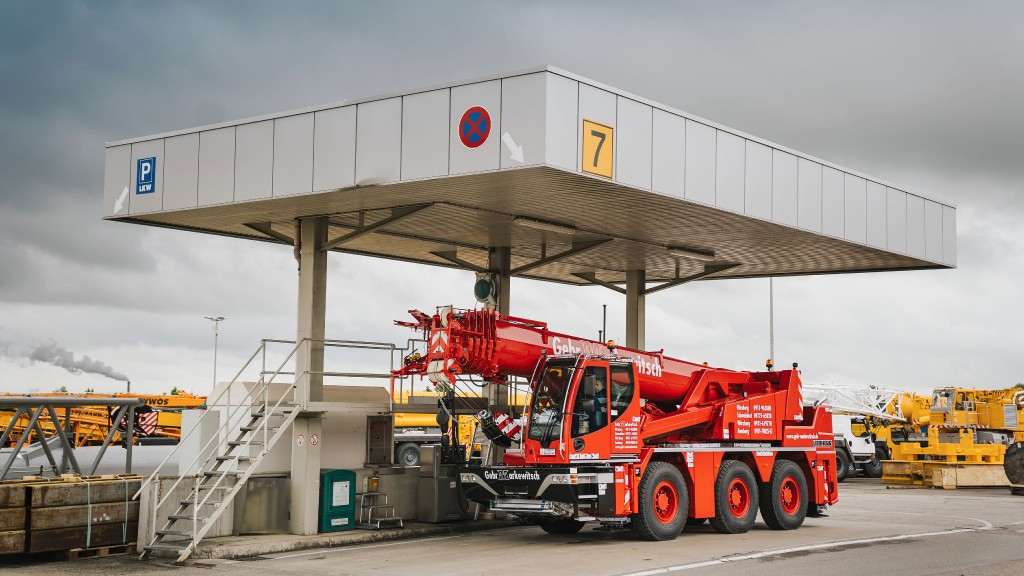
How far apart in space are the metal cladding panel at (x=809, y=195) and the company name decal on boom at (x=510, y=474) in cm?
750

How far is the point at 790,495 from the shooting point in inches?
837

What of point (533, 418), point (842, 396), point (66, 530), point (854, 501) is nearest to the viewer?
point (66, 530)

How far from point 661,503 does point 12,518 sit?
977 centimetres

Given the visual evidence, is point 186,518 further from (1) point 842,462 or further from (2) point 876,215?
(1) point 842,462

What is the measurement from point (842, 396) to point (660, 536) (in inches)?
908

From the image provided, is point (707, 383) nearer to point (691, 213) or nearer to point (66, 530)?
point (691, 213)

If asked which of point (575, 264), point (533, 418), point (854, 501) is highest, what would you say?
point (575, 264)

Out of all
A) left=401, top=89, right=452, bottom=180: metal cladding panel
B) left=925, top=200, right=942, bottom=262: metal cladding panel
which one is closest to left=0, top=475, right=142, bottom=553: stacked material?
left=401, top=89, right=452, bottom=180: metal cladding panel

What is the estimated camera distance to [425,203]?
18.8 m

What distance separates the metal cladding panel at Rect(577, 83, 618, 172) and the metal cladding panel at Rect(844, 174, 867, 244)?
25.4 ft

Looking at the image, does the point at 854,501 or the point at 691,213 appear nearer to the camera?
the point at 691,213

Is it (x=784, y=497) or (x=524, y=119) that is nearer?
(x=524, y=119)

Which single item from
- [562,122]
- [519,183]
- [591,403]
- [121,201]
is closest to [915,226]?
[591,403]

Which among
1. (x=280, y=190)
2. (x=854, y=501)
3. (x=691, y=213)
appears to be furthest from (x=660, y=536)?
(x=854, y=501)
